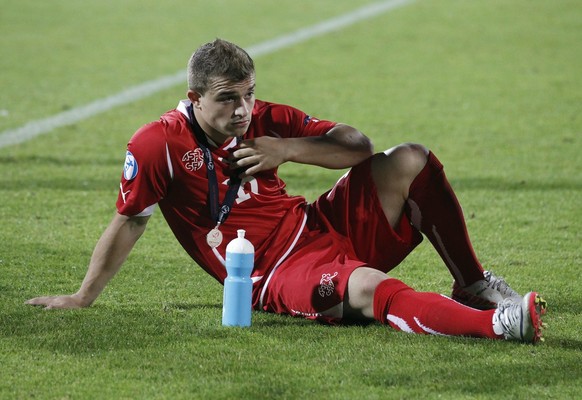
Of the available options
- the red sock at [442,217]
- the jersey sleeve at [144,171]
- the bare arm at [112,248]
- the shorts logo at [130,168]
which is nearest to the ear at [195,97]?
the jersey sleeve at [144,171]

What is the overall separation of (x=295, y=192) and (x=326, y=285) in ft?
11.4

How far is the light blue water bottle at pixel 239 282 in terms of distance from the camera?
4.78 m

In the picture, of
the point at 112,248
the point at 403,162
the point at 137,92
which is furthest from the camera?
the point at 137,92

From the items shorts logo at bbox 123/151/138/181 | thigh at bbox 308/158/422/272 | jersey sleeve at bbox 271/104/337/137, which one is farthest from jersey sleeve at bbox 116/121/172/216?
thigh at bbox 308/158/422/272

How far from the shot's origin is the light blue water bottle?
4.78 meters

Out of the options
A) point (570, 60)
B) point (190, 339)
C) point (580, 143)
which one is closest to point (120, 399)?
point (190, 339)

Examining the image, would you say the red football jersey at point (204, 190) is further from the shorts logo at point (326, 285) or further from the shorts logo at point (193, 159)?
the shorts logo at point (326, 285)

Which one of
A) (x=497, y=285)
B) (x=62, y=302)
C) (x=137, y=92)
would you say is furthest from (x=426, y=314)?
(x=137, y=92)

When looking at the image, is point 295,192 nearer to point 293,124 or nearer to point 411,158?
point 293,124

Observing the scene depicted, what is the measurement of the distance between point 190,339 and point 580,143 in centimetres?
629

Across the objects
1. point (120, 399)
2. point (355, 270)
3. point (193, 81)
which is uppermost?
Answer: point (193, 81)

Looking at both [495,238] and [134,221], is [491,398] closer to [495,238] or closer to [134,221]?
[134,221]

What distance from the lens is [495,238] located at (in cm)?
697

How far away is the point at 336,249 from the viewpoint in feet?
16.8
